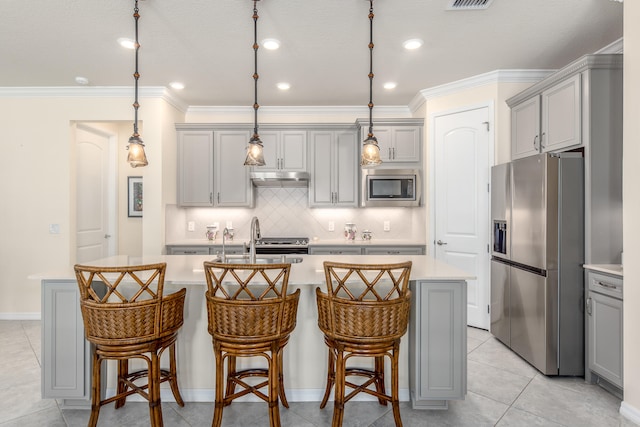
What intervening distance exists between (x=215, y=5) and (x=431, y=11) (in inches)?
60.2

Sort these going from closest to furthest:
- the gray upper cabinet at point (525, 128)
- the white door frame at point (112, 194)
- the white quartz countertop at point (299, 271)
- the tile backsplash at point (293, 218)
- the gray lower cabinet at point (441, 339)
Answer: the white quartz countertop at point (299, 271)
the gray lower cabinet at point (441, 339)
the gray upper cabinet at point (525, 128)
the tile backsplash at point (293, 218)
the white door frame at point (112, 194)

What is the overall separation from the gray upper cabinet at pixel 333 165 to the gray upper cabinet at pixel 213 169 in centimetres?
86

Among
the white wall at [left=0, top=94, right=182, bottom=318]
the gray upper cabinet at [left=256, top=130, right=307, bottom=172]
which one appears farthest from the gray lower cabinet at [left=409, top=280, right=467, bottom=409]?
the white wall at [left=0, top=94, right=182, bottom=318]

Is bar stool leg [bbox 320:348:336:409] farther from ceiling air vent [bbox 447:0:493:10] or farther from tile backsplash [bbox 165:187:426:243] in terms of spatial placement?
tile backsplash [bbox 165:187:426:243]

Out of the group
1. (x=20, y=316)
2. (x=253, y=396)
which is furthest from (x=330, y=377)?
(x=20, y=316)

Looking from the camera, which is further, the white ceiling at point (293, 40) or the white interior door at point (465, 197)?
the white interior door at point (465, 197)

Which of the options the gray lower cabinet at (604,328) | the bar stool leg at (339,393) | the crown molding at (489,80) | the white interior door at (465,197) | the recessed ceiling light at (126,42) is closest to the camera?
the bar stool leg at (339,393)

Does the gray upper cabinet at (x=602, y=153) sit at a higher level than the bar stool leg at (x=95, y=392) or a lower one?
higher

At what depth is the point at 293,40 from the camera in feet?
9.83

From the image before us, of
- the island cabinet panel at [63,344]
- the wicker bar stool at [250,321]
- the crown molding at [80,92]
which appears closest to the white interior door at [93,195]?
the crown molding at [80,92]

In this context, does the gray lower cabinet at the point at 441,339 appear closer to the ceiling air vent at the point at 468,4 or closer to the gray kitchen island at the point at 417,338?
the gray kitchen island at the point at 417,338

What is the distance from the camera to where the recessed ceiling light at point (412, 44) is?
2996mm

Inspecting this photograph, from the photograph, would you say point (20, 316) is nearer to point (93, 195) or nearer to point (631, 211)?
point (93, 195)

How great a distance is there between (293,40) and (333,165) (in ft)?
6.15
